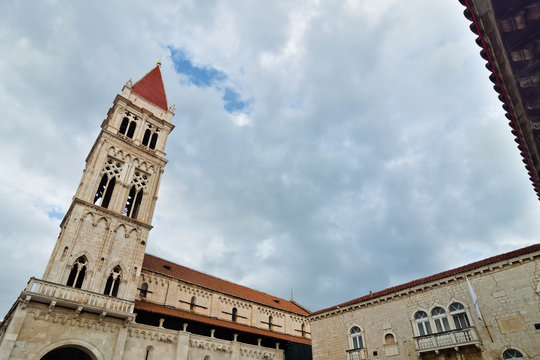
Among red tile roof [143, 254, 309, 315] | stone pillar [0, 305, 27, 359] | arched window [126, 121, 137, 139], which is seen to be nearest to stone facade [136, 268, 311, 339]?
red tile roof [143, 254, 309, 315]

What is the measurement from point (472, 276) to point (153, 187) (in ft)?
86.3

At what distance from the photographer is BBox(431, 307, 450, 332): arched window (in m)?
18.1

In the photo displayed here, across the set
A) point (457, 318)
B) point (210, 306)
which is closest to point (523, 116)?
point (457, 318)

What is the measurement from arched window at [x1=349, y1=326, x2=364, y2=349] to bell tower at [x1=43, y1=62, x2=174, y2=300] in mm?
16419

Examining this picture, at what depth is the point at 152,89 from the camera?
37.4 m

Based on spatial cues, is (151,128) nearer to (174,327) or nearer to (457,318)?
(174,327)

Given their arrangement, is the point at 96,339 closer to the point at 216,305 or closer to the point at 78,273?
the point at 78,273

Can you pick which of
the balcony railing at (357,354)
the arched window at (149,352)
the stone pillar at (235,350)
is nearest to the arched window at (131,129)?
Result: the arched window at (149,352)

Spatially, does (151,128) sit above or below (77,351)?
above

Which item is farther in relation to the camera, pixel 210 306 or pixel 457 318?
pixel 210 306

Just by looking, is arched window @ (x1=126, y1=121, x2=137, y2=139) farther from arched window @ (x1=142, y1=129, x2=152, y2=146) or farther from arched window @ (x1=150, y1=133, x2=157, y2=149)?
arched window @ (x1=150, y1=133, x2=157, y2=149)

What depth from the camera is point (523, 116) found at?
541cm

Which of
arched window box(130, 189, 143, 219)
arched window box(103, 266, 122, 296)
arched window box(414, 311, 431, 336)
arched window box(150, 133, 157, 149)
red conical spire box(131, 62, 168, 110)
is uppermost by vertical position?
red conical spire box(131, 62, 168, 110)

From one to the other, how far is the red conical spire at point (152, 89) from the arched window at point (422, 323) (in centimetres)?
3249
